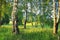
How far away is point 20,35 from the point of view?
1461cm

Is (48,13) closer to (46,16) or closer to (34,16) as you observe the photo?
(46,16)

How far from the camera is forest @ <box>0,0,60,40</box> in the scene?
14.4 m

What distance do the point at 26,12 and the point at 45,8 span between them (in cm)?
367

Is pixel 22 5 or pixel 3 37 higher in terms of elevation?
pixel 22 5

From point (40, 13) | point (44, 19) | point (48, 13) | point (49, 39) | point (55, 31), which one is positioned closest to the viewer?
point (49, 39)

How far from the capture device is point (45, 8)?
1039 inches

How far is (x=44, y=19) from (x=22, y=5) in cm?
344

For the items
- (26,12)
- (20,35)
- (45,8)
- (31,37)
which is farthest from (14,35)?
(26,12)

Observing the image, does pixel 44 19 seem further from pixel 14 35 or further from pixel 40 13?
pixel 14 35

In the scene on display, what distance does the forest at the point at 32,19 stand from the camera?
14.4m

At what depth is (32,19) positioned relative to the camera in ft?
99.2

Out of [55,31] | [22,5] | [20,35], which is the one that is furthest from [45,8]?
[20,35]

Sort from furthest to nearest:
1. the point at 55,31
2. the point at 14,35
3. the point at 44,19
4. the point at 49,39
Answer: the point at 44,19 < the point at 55,31 < the point at 14,35 < the point at 49,39

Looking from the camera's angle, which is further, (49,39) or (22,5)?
(22,5)
